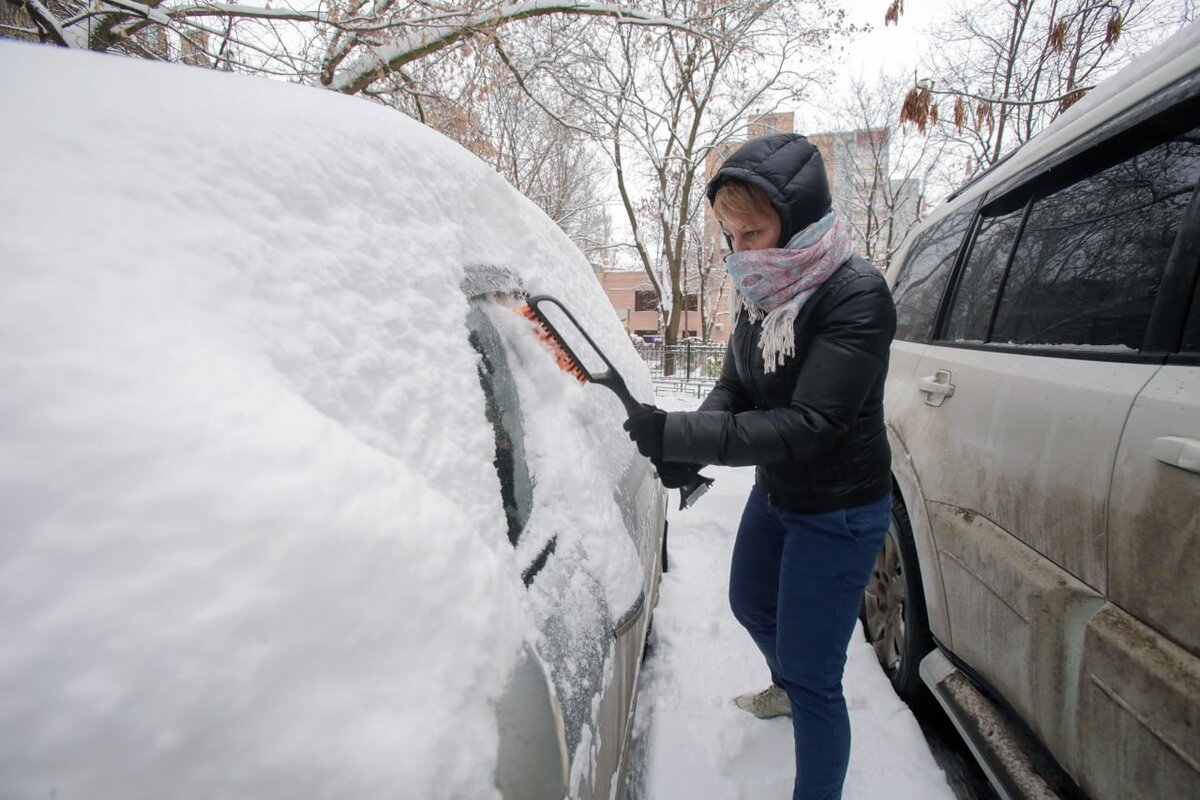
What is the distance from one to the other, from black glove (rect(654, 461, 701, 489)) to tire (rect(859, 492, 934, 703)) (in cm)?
80

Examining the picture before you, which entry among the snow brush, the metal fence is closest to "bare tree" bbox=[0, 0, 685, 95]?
the snow brush

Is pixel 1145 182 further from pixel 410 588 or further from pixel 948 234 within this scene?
pixel 410 588

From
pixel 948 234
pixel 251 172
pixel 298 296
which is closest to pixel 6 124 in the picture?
pixel 251 172

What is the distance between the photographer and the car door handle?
3.39ft

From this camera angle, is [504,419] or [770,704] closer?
[504,419]

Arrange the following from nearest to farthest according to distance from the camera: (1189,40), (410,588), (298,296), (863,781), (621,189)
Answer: (410,588)
(298,296)
(1189,40)
(863,781)
(621,189)

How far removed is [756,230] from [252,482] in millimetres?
1273

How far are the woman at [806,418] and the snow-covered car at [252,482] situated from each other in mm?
547

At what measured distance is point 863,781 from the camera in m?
1.87

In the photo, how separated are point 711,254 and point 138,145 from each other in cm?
2479

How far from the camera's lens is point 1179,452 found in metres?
1.06

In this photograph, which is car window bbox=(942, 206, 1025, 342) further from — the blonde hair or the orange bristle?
the orange bristle

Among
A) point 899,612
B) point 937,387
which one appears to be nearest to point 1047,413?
point 937,387

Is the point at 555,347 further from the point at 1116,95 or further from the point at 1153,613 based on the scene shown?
the point at 1116,95
